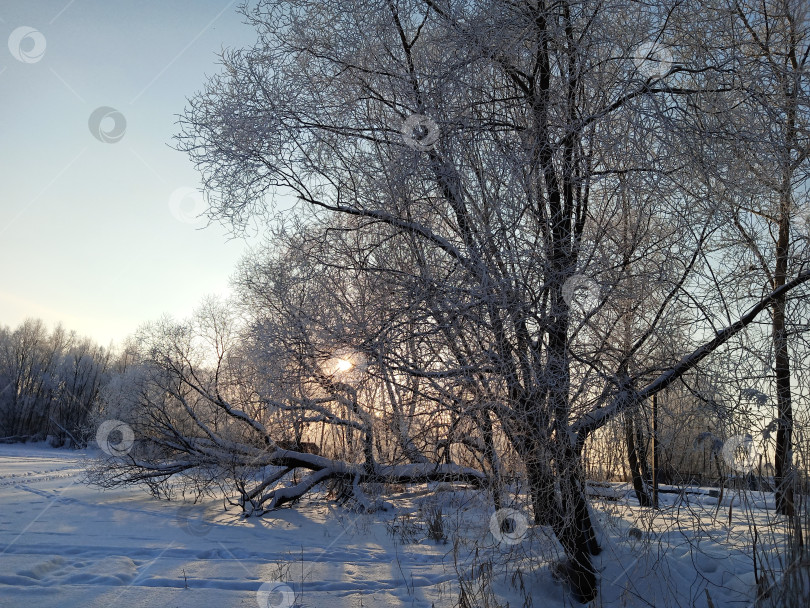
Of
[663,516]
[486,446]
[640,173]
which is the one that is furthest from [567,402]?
[640,173]

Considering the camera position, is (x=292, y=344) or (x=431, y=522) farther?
(x=431, y=522)

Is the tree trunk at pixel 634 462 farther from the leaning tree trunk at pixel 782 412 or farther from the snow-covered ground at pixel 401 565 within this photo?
the leaning tree trunk at pixel 782 412

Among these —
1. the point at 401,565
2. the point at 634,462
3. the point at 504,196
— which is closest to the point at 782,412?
the point at 634,462

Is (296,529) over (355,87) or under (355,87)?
under

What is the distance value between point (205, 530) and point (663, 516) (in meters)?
5.80

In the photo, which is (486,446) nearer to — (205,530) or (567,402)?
(567,402)

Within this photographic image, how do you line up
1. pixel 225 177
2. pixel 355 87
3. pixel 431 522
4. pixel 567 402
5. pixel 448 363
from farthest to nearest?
pixel 431 522
pixel 355 87
pixel 225 177
pixel 448 363
pixel 567 402

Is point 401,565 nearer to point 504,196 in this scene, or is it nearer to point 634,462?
point 634,462

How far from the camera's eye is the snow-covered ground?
4.28 m

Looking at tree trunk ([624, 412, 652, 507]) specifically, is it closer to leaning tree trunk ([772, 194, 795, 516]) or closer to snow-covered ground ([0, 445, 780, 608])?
snow-covered ground ([0, 445, 780, 608])

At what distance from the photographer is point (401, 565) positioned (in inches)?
226

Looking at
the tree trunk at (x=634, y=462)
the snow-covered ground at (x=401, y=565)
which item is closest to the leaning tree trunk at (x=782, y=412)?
the snow-covered ground at (x=401, y=565)

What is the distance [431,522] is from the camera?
268 inches

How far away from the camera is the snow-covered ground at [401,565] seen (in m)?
4.28
